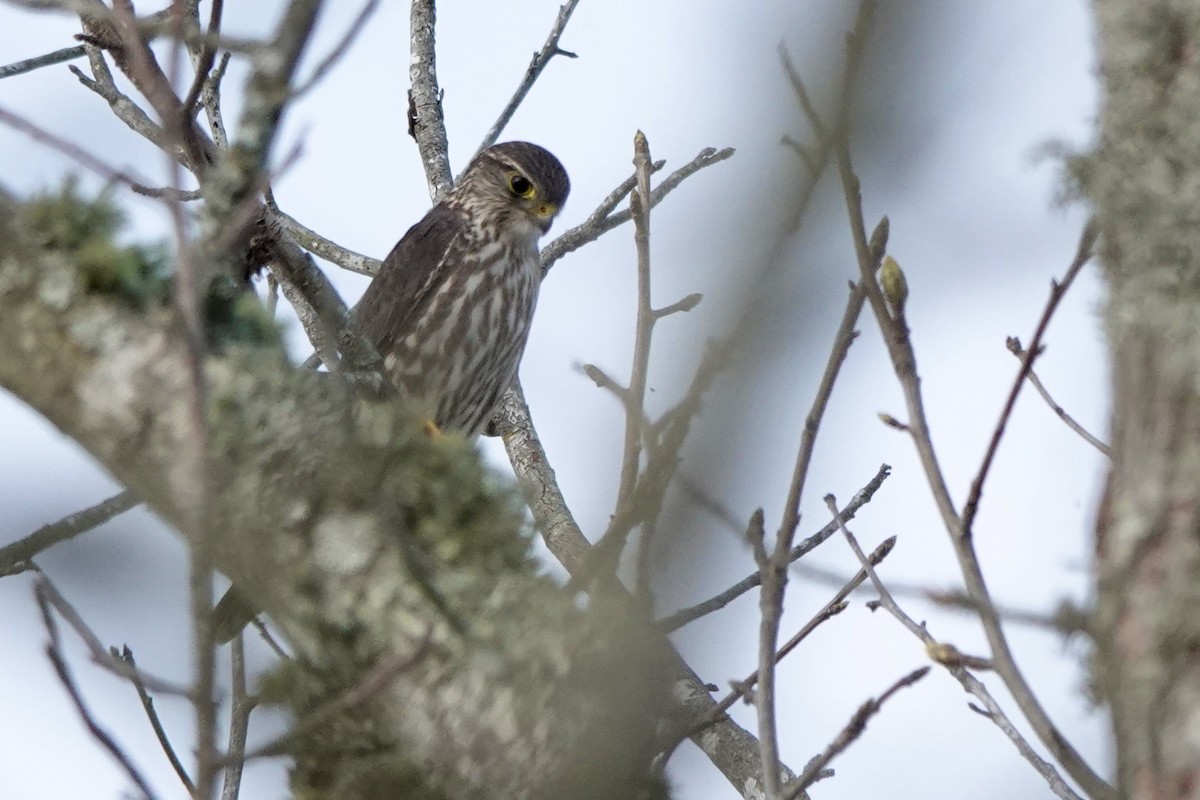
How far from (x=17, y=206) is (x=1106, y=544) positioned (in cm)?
117

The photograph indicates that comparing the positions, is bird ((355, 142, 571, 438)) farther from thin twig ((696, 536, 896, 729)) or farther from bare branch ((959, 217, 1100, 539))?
bare branch ((959, 217, 1100, 539))

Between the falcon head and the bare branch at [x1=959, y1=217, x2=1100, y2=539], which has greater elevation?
the falcon head

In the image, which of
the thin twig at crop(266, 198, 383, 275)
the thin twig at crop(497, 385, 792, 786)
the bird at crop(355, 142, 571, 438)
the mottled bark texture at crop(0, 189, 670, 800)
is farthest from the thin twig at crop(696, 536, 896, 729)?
the thin twig at crop(266, 198, 383, 275)

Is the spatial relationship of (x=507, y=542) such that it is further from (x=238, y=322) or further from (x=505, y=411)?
(x=505, y=411)

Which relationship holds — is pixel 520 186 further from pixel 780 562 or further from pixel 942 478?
pixel 942 478

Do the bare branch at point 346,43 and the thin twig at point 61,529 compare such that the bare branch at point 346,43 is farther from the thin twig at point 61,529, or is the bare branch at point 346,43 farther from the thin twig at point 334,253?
the thin twig at point 334,253

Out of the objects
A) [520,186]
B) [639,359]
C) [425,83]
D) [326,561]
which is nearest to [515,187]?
[520,186]

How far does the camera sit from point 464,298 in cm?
538

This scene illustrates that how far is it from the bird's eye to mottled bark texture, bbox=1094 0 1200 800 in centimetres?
461

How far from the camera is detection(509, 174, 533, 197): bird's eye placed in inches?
232

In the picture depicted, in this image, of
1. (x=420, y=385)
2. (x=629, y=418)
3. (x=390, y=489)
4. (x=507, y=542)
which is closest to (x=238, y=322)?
(x=390, y=489)

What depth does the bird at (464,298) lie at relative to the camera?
5.19 m

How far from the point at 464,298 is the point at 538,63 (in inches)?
38.0

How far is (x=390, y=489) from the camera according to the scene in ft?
5.19
